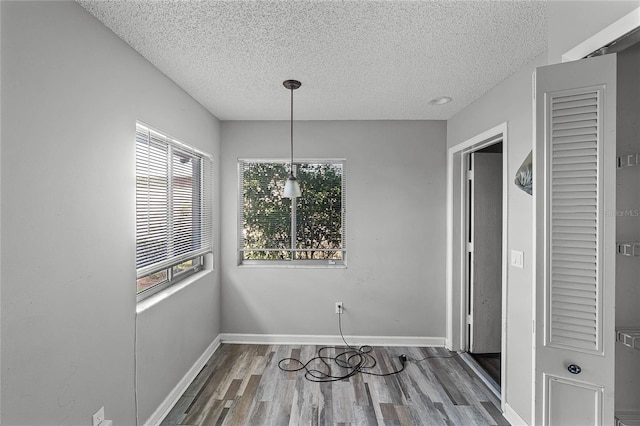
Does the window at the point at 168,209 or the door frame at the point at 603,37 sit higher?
the door frame at the point at 603,37

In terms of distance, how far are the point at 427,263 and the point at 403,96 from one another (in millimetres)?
1865

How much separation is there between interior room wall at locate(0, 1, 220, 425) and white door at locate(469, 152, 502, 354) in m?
3.06

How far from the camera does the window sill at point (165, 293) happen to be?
211 cm

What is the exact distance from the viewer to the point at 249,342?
3.63 m

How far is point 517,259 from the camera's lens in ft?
7.50

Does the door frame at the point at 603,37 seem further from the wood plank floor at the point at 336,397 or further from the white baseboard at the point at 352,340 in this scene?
the white baseboard at the point at 352,340

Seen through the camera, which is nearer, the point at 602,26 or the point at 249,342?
the point at 602,26

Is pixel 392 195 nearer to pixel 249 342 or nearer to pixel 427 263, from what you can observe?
pixel 427 263

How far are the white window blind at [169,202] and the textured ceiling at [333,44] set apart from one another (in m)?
0.57

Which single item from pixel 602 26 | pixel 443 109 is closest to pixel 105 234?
pixel 602 26

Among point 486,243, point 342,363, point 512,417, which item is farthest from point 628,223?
point 342,363

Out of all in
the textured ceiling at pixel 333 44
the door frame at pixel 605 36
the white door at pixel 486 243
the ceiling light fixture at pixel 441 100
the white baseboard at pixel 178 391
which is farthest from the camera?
the white door at pixel 486 243

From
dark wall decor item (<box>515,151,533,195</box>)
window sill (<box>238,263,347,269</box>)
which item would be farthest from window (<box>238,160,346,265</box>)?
dark wall decor item (<box>515,151,533,195</box>)

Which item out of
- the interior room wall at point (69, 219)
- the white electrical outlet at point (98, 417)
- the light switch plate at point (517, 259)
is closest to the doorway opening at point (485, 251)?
the light switch plate at point (517, 259)
